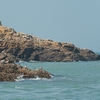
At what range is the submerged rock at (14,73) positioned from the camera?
188 ft

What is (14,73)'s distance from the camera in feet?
193

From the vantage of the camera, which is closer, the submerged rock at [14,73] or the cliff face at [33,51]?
the submerged rock at [14,73]

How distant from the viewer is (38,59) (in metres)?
187

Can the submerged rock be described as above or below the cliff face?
below

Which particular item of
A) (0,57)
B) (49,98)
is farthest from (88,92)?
(0,57)

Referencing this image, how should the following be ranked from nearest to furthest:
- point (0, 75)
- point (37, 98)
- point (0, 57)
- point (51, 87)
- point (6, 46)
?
1. point (37, 98)
2. point (51, 87)
3. point (0, 75)
4. point (0, 57)
5. point (6, 46)

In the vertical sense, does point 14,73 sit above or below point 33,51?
below

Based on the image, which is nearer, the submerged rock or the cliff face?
the submerged rock

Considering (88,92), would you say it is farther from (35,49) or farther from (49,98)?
(35,49)

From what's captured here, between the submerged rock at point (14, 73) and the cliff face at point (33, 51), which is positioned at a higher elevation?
the cliff face at point (33, 51)

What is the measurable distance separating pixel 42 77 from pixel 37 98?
22.3m

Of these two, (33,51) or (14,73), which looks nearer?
(14,73)

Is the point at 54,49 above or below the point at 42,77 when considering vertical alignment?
above

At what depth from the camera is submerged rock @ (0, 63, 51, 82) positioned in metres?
57.4
